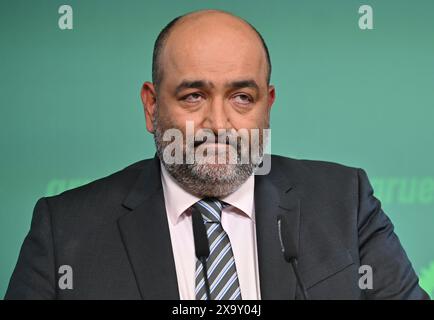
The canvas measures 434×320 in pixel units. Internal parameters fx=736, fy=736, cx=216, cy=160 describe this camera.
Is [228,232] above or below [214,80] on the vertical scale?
below

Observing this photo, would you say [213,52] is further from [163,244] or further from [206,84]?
[163,244]

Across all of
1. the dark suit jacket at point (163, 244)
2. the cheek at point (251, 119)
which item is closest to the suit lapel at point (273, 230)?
the dark suit jacket at point (163, 244)

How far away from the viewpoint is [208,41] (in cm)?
180

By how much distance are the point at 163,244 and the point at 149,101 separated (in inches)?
16.9

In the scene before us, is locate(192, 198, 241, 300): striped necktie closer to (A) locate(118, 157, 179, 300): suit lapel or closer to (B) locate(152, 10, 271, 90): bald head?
(A) locate(118, 157, 179, 300): suit lapel

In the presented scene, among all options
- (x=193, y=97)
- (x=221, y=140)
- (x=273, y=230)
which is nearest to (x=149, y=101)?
(x=193, y=97)

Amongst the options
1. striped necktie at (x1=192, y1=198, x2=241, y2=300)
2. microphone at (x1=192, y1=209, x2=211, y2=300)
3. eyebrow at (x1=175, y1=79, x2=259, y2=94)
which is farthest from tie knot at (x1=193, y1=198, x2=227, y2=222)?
eyebrow at (x1=175, y1=79, x2=259, y2=94)

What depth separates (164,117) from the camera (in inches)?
74.2

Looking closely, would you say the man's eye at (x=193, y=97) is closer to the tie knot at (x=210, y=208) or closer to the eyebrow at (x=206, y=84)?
the eyebrow at (x=206, y=84)

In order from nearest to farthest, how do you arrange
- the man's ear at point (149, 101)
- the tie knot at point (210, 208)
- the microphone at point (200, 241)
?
the microphone at point (200, 241)
the tie knot at point (210, 208)
the man's ear at point (149, 101)

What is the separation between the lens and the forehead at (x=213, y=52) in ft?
5.82

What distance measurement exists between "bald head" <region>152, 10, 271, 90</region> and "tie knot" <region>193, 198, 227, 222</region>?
0.33m

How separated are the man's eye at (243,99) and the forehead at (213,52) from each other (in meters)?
0.05

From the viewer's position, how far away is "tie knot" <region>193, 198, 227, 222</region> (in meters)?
1.84
